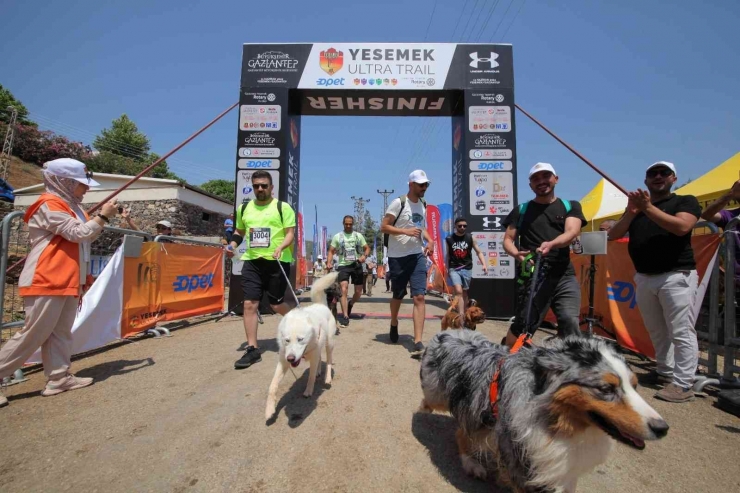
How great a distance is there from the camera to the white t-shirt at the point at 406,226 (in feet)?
14.6

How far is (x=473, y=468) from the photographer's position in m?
1.96

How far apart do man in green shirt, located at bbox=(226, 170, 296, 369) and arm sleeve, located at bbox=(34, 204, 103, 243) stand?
135 cm

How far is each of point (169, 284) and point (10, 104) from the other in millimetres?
44320

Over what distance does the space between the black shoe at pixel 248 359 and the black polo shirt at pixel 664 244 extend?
14.1 feet

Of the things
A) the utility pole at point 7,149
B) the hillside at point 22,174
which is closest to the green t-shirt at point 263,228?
the hillside at point 22,174

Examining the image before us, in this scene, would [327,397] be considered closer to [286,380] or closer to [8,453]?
[286,380]

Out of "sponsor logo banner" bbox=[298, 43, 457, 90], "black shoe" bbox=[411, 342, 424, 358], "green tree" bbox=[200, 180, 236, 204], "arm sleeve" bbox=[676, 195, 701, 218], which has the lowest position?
"black shoe" bbox=[411, 342, 424, 358]


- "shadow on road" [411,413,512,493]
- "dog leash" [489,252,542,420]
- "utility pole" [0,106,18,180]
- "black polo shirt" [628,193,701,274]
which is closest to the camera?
"dog leash" [489,252,542,420]

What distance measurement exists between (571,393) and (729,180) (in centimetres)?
957

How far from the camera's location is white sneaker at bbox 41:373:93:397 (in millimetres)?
3008

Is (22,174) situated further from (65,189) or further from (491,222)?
(491,222)

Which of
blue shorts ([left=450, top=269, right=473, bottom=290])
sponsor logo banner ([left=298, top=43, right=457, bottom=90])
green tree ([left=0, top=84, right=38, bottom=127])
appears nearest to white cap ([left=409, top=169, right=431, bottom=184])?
blue shorts ([left=450, top=269, right=473, bottom=290])

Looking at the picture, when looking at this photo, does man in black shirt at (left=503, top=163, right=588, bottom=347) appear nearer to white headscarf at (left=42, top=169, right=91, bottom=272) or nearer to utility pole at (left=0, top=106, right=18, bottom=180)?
white headscarf at (left=42, top=169, right=91, bottom=272)

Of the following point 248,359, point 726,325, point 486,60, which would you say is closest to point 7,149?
point 248,359
